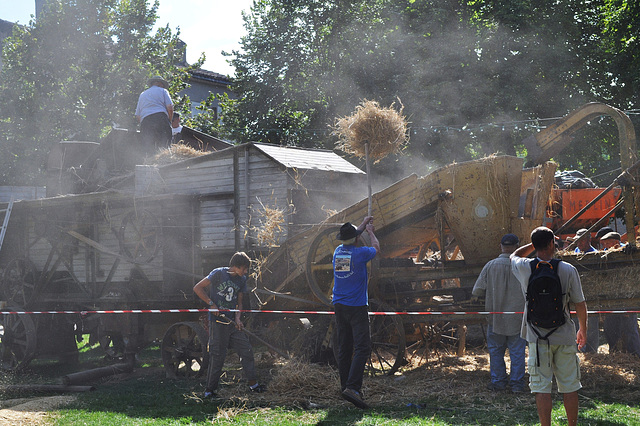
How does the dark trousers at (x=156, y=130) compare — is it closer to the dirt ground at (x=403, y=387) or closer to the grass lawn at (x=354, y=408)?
the grass lawn at (x=354, y=408)

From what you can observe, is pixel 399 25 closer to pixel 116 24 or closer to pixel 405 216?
pixel 116 24

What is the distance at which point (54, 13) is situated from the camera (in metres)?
24.7

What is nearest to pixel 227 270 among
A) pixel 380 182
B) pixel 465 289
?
pixel 465 289

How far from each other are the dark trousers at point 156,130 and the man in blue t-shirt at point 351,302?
20.9 ft

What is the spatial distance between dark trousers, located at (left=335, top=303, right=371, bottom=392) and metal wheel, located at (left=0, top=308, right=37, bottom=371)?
6346 mm

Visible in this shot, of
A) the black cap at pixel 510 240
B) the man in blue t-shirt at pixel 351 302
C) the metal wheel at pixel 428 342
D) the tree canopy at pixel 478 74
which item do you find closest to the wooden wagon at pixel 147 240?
the metal wheel at pixel 428 342

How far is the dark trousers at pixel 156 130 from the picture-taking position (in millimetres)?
12188

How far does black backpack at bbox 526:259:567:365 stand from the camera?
4723 mm

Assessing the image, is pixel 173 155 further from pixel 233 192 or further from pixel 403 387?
pixel 403 387

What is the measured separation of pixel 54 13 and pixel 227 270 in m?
20.9

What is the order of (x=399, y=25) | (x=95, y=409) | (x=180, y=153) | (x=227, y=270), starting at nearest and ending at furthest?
(x=95, y=409) < (x=227, y=270) < (x=180, y=153) < (x=399, y=25)

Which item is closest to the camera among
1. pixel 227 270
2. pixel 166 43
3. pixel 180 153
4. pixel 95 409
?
pixel 95 409

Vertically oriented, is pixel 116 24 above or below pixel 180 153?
above

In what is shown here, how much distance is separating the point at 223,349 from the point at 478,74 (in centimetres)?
1407
